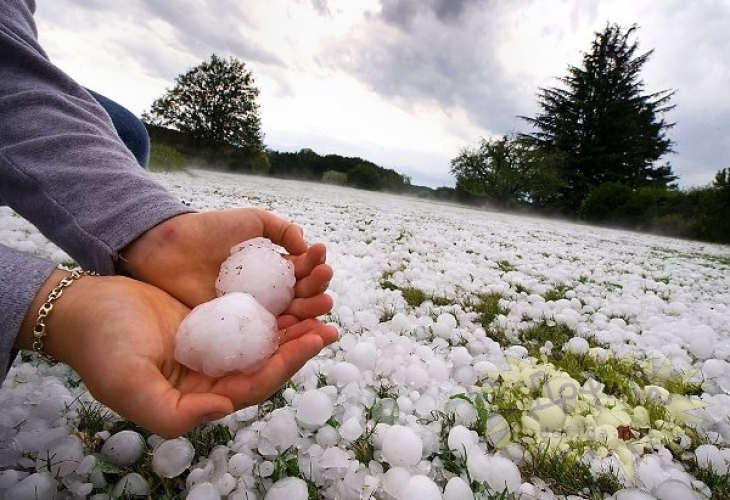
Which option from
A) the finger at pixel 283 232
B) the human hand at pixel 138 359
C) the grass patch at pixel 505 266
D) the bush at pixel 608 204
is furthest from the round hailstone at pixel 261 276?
the bush at pixel 608 204

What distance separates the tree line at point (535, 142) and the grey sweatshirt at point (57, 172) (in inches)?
903

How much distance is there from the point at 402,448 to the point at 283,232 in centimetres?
80

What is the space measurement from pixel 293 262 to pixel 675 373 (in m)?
1.69

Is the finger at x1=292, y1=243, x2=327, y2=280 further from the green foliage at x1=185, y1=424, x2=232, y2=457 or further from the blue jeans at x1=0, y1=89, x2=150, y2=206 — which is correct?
the blue jeans at x1=0, y1=89, x2=150, y2=206

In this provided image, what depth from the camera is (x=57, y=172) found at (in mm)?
1234

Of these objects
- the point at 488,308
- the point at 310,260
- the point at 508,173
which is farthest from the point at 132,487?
the point at 508,173

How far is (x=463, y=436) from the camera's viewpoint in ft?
4.02

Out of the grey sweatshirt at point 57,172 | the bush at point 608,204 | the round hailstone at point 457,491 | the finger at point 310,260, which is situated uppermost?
the bush at point 608,204

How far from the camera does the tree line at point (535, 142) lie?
23.5m

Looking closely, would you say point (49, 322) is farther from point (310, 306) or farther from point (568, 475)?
point (568, 475)

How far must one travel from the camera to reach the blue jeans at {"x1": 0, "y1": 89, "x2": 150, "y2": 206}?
2121mm

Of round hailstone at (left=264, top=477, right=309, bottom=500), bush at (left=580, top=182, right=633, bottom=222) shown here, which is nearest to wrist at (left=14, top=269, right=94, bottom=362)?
round hailstone at (left=264, top=477, right=309, bottom=500)

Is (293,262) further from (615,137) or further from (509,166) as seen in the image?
(615,137)

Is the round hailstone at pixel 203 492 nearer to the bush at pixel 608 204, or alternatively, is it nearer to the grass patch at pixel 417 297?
the grass patch at pixel 417 297
